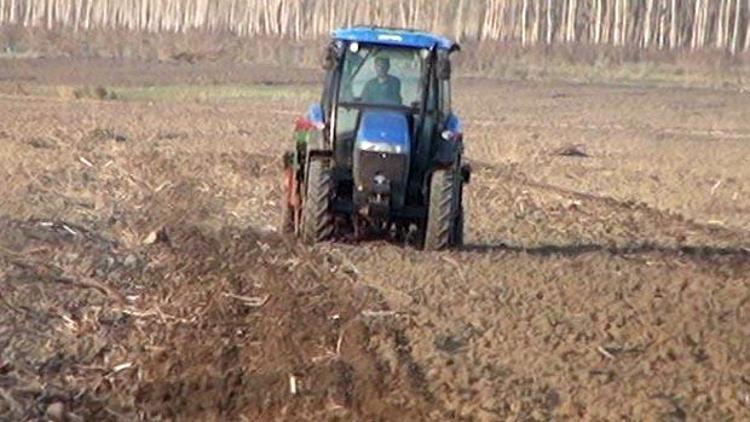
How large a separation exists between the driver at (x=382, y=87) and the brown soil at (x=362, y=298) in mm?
1301

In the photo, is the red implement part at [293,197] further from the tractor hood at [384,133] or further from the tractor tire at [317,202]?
the tractor hood at [384,133]

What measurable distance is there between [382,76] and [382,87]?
0.31 ft

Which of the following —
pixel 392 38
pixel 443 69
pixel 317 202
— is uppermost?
pixel 392 38

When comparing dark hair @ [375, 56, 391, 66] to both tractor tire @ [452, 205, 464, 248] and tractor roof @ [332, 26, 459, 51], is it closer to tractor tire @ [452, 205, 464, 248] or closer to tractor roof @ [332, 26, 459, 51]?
tractor roof @ [332, 26, 459, 51]

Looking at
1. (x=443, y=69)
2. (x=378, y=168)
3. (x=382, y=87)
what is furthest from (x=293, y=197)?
(x=443, y=69)

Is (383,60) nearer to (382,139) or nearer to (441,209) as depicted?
(382,139)

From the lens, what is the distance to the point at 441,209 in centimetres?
1565

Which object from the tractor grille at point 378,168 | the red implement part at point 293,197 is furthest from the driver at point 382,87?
the red implement part at point 293,197

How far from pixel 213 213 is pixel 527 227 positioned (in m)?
3.11

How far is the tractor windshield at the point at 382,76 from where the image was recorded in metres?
16.2

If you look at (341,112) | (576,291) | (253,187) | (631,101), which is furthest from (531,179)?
(631,101)

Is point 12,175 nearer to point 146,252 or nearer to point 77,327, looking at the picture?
point 146,252

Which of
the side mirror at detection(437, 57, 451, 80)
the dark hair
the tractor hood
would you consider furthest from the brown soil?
the dark hair

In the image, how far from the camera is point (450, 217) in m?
15.7
